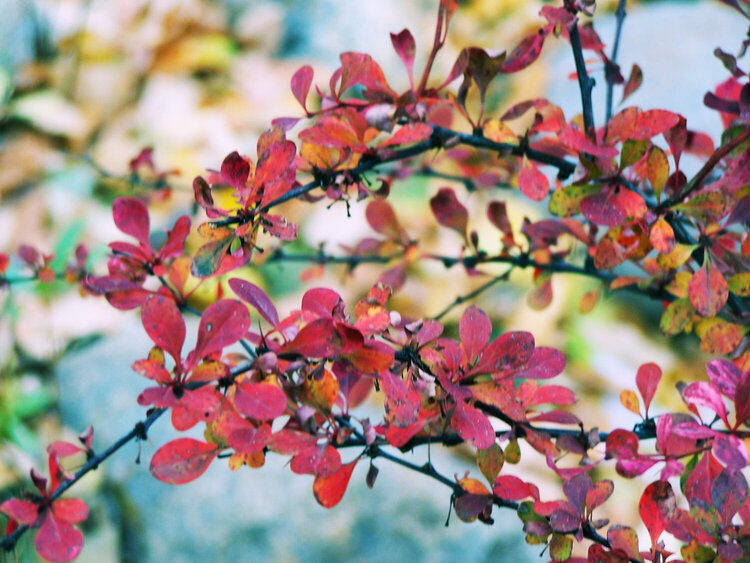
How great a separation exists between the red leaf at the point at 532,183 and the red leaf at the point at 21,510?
33 centimetres

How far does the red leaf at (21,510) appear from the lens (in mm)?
324

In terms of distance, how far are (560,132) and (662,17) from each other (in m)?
1.56

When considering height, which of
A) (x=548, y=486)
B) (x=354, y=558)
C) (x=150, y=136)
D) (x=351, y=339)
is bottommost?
(x=548, y=486)

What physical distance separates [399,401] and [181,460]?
117 millimetres

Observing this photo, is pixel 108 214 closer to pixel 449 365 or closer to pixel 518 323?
pixel 518 323

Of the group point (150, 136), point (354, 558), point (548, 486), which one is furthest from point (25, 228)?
point (548, 486)

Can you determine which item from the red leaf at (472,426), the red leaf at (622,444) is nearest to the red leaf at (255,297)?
the red leaf at (472,426)

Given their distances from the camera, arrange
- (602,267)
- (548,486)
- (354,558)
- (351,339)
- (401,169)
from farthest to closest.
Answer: (548,486) → (354,558) → (401,169) → (602,267) → (351,339)

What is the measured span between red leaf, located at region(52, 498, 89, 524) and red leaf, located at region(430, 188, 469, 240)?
13.3 inches

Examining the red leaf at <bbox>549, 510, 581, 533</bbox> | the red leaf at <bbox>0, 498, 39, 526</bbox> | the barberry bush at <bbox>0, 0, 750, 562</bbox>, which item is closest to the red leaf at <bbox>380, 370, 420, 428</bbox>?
the barberry bush at <bbox>0, 0, 750, 562</bbox>

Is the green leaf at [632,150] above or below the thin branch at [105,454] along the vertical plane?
above

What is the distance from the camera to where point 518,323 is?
1.31 metres

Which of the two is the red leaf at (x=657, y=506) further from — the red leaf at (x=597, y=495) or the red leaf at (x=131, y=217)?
the red leaf at (x=131, y=217)

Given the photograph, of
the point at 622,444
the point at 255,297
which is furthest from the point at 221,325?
the point at 622,444
